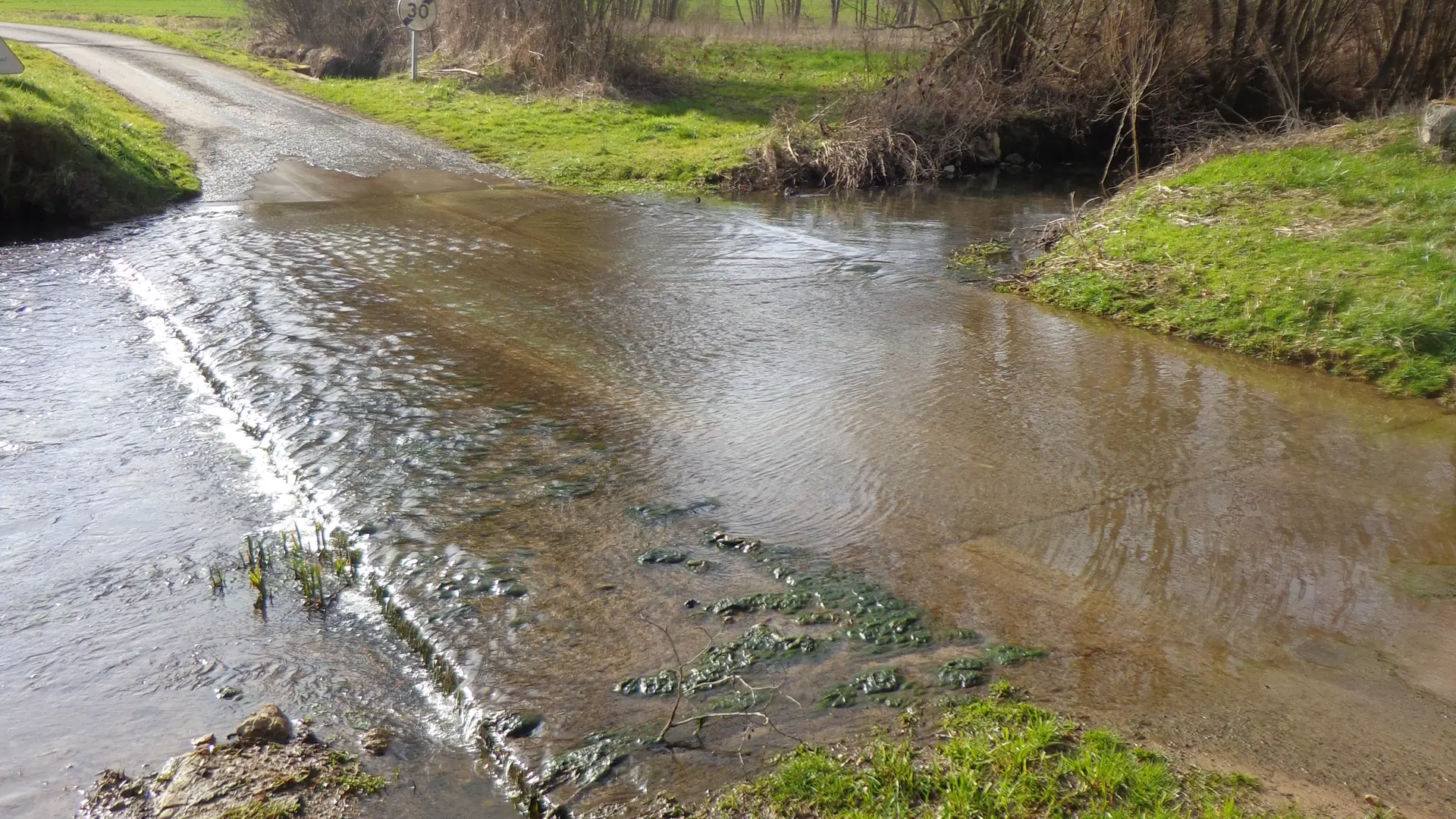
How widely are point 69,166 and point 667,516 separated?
9976 millimetres

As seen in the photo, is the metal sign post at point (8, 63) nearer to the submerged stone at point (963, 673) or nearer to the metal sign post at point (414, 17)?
the metal sign post at point (414, 17)

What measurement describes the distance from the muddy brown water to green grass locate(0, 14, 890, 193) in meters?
6.12

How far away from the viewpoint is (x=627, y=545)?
16.5ft

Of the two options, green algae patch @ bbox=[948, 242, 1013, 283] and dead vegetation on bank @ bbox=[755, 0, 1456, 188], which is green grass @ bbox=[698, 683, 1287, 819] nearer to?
green algae patch @ bbox=[948, 242, 1013, 283]

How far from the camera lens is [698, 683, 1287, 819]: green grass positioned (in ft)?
10.9

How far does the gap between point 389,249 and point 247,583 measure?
6478mm

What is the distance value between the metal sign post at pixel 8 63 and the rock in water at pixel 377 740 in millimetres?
10945

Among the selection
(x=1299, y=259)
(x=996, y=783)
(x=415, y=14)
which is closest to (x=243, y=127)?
(x=415, y=14)

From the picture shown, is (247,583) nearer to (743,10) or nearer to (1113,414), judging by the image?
(1113,414)

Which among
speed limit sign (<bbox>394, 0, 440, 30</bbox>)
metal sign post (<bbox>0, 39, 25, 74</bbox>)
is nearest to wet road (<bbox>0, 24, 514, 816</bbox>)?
metal sign post (<bbox>0, 39, 25, 74</bbox>)

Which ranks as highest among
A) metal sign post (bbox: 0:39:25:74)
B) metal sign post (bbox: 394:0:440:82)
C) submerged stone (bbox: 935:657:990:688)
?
metal sign post (bbox: 394:0:440:82)

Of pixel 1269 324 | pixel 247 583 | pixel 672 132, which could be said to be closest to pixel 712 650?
pixel 247 583

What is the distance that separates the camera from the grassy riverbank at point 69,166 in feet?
37.6

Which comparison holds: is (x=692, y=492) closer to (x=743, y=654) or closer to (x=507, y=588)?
(x=507, y=588)
